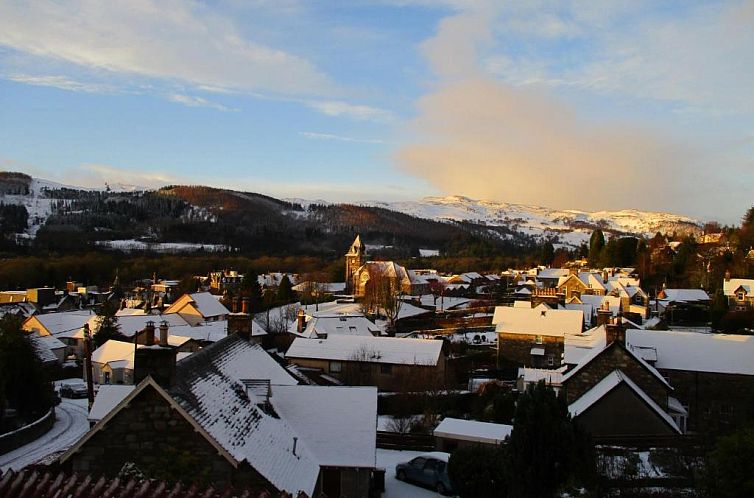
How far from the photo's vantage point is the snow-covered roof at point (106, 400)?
1925 centimetres

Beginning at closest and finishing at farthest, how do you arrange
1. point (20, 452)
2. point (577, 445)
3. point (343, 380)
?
1. point (577, 445)
2. point (20, 452)
3. point (343, 380)

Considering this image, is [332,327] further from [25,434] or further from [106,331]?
[25,434]

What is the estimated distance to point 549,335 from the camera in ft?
140

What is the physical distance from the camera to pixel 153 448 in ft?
35.7

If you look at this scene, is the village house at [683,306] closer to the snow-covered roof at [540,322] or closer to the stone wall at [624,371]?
the snow-covered roof at [540,322]

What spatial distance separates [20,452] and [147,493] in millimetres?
22839

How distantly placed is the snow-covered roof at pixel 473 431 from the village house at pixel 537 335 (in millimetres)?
20099

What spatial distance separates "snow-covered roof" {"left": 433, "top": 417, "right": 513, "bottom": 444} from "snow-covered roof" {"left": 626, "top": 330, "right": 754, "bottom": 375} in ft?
→ 31.9

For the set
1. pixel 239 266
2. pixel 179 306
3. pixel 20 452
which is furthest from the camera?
pixel 239 266

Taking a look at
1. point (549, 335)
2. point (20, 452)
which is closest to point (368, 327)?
point (549, 335)

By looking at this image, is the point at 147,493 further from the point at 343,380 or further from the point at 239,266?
the point at 239,266

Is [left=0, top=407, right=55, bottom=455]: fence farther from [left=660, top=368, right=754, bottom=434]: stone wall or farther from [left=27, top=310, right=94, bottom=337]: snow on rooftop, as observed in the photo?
[left=660, top=368, right=754, bottom=434]: stone wall

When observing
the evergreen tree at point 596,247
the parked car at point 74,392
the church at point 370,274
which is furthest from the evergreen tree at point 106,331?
the evergreen tree at point 596,247

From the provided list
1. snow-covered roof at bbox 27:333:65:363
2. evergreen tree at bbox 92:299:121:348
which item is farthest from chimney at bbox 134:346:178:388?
evergreen tree at bbox 92:299:121:348
